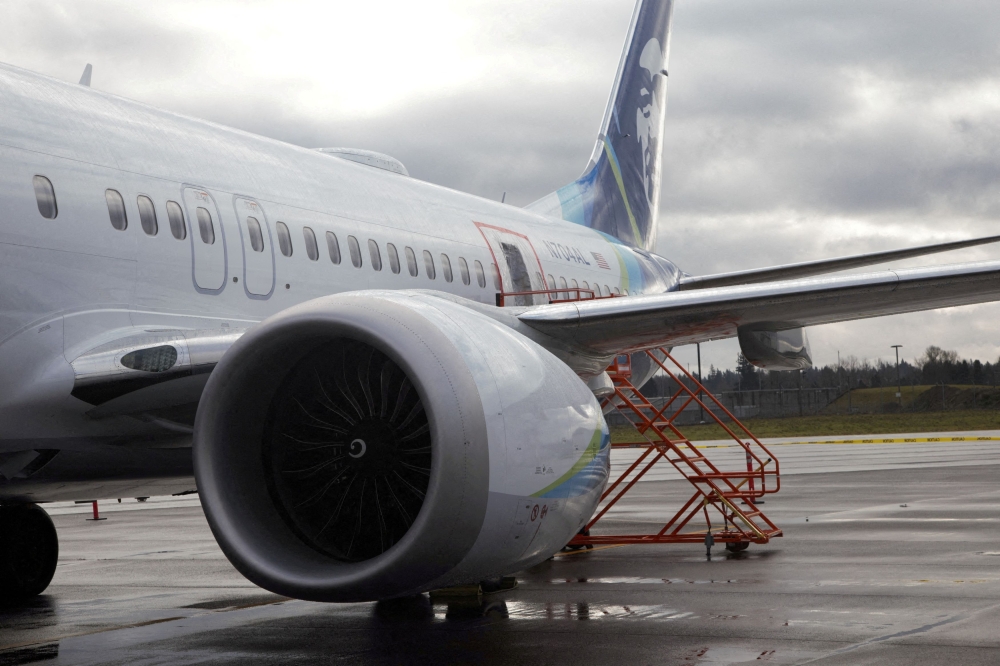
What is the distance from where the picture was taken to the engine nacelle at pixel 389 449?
5.59 metres

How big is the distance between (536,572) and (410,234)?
3.33 m

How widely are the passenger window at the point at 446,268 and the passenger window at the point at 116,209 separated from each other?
401 cm

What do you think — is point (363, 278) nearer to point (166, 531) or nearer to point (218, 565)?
point (218, 565)

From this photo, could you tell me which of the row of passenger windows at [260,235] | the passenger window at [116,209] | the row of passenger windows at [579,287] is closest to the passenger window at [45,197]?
the row of passenger windows at [260,235]

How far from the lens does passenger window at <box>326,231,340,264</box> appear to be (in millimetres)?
9133

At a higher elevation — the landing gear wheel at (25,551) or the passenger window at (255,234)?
the passenger window at (255,234)

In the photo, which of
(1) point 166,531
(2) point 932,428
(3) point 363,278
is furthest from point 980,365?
(3) point 363,278

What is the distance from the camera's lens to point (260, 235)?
27.4ft

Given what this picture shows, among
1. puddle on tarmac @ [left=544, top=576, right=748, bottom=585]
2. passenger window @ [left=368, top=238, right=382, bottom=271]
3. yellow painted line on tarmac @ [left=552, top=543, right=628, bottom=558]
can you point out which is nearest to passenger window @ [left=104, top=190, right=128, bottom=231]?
passenger window @ [left=368, top=238, right=382, bottom=271]

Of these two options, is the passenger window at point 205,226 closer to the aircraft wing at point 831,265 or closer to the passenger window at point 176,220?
the passenger window at point 176,220

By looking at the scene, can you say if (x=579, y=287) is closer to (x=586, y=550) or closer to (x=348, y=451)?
(x=586, y=550)

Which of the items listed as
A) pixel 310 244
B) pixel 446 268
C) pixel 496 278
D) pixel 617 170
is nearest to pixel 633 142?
pixel 617 170

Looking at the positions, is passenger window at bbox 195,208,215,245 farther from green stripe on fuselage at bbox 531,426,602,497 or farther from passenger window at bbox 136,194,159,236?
green stripe on fuselage at bbox 531,426,602,497

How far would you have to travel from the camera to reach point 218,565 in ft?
42.7
